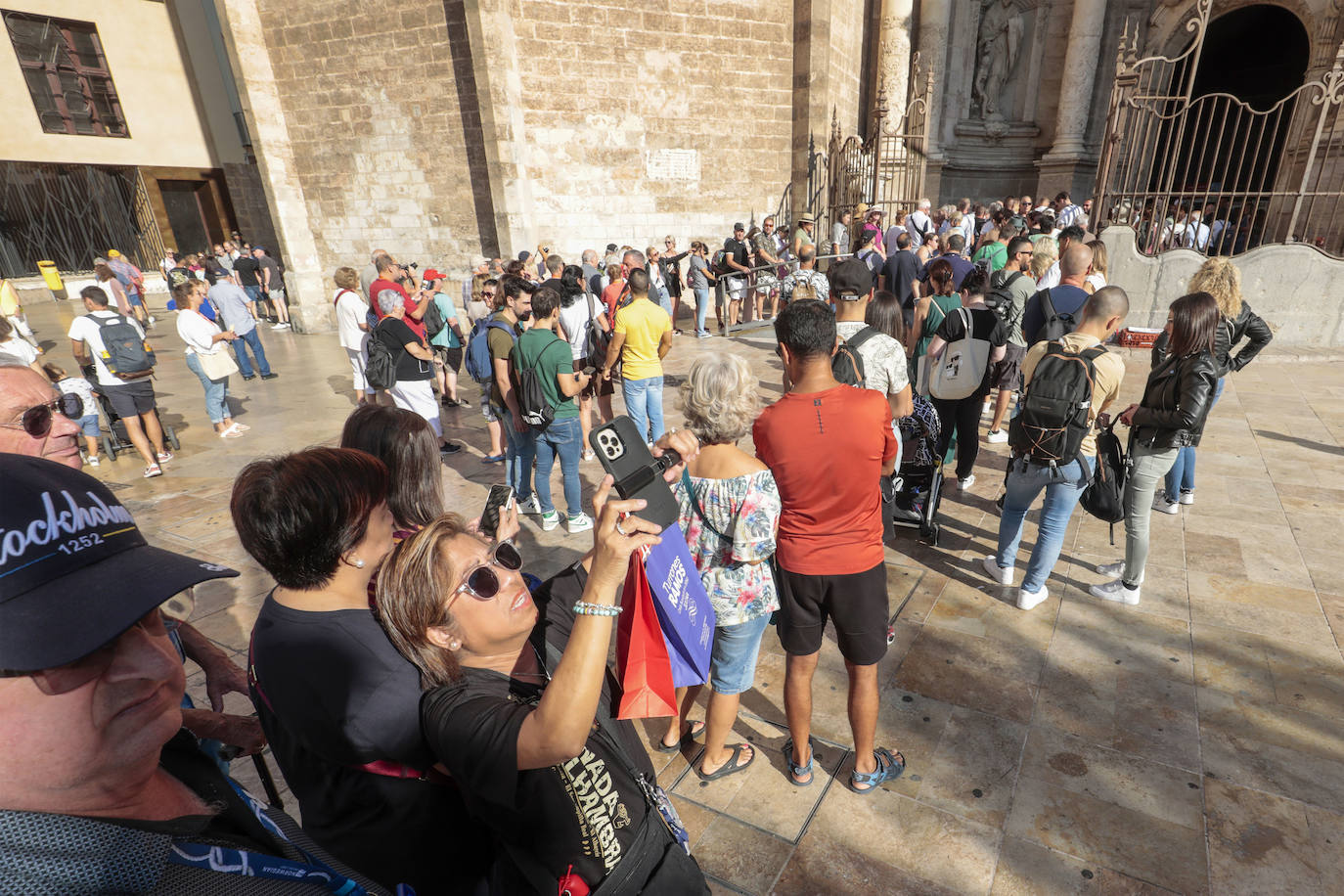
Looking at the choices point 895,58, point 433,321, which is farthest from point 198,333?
point 895,58

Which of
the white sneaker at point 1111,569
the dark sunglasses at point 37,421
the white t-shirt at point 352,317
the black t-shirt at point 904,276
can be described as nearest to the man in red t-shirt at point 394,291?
the white t-shirt at point 352,317

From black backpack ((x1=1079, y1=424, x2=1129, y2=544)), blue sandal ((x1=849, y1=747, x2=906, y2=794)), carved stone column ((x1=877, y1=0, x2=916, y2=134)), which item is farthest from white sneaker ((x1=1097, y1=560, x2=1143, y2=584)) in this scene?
carved stone column ((x1=877, y1=0, x2=916, y2=134))

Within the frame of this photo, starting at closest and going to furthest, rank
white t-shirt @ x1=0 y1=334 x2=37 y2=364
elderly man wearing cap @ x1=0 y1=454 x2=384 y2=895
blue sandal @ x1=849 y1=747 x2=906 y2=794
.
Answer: elderly man wearing cap @ x1=0 y1=454 x2=384 y2=895, blue sandal @ x1=849 y1=747 x2=906 y2=794, white t-shirt @ x1=0 y1=334 x2=37 y2=364

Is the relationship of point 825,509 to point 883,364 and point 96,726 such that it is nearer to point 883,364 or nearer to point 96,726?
point 883,364

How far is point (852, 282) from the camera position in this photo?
3.95 meters

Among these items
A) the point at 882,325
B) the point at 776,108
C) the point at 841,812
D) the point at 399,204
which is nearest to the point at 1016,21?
the point at 776,108

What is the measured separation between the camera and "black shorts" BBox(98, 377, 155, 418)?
6.25 meters

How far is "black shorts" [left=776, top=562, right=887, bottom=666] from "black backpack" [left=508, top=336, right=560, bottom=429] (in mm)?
2644

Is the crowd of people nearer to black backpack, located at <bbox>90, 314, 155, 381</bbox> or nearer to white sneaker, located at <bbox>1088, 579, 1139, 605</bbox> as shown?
white sneaker, located at <bbox>1088, 579, 1139, 605</bbox>

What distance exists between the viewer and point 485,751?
3.90 feet

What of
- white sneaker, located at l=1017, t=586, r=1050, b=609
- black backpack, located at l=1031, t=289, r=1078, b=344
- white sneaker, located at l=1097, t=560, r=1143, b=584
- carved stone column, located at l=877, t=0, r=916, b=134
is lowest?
white sneaker, located at l=1097, t=560, r=1143, b=584

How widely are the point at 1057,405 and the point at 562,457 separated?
10.9 feet

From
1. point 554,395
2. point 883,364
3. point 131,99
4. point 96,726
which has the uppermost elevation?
point 131,99

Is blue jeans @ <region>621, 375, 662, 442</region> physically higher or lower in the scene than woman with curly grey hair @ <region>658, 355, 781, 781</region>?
lower
